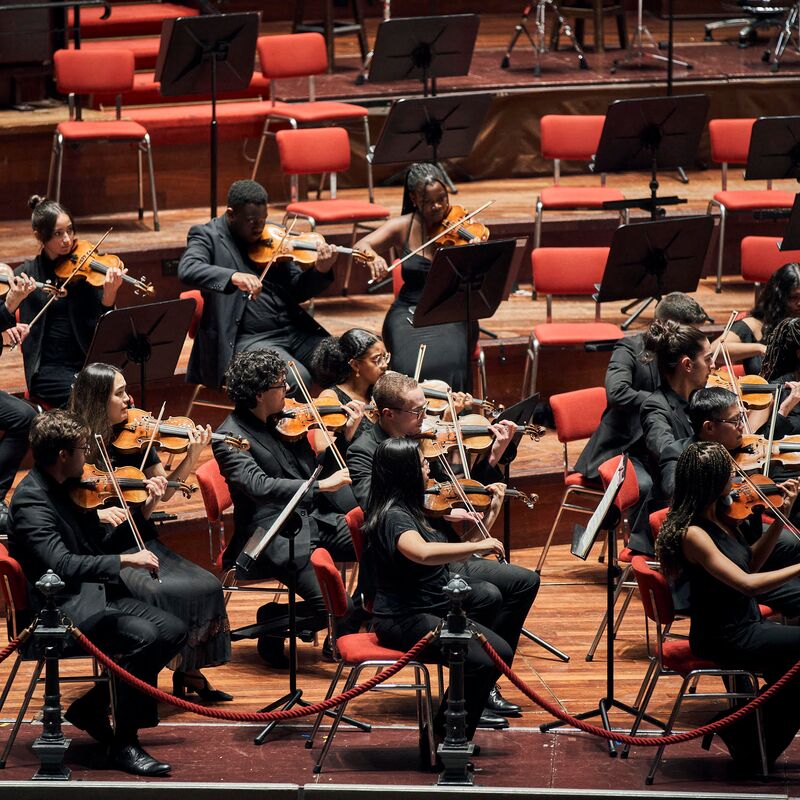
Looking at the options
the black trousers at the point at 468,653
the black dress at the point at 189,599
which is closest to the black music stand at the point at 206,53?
the black dress at the point at 189,599

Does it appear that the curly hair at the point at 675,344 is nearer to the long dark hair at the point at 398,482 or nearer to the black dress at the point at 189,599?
the long dark hair at the point at 398,482

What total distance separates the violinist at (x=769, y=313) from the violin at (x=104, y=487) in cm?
250

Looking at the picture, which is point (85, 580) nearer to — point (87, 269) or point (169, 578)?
point (169, 578)

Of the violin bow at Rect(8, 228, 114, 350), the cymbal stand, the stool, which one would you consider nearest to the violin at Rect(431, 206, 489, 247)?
the violin bow at Rect(8, 228, 114, 350)

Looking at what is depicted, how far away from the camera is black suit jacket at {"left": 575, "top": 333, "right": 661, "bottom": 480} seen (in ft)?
19.7

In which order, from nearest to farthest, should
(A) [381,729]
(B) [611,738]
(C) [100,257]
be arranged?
(B) [611,738], (A) [381,729], (C) [100,257]

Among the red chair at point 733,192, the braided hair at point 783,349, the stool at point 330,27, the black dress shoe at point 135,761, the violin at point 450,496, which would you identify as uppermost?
the stool at point 330,27

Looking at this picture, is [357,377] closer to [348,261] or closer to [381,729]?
[381,729]

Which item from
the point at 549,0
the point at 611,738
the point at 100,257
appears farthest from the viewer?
the point at 549,0

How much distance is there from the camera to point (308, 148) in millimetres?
8094

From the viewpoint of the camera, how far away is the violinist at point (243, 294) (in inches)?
257

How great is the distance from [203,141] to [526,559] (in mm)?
3382

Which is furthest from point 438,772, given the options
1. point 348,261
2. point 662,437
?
point 348,261

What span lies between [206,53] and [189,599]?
3393 millimetres
